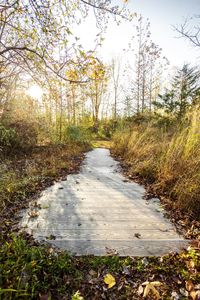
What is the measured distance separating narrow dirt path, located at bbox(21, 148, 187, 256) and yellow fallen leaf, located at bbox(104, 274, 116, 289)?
10.8 inches

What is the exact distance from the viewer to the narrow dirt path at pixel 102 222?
199cm

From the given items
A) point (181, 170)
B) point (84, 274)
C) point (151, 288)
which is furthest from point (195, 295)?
point (181, 170)

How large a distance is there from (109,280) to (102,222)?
0.87m

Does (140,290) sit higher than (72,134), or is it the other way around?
(72,134)

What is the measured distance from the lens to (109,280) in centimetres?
158

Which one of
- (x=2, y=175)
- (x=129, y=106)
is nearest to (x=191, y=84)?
(x=129, y=106)

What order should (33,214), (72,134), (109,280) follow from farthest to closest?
(72,134), (33,214), (109,280)

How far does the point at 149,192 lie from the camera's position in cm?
351

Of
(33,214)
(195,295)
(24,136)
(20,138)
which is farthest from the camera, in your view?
(24,136)

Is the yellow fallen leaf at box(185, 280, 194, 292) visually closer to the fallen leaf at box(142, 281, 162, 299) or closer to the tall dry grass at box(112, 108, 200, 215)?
the fallen leaf at box(142, 281, 162, 299)

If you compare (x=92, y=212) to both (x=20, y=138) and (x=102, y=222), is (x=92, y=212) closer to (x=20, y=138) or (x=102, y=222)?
(x=102, y=222)

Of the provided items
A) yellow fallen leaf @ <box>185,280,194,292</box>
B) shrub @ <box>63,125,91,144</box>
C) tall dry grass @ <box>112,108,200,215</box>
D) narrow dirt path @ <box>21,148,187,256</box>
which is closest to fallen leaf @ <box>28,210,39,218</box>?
narrow dirt path @ <box>21,148,187,256</box>

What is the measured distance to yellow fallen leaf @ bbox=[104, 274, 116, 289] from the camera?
1553 millimetres

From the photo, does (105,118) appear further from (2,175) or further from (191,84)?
(2,175)
